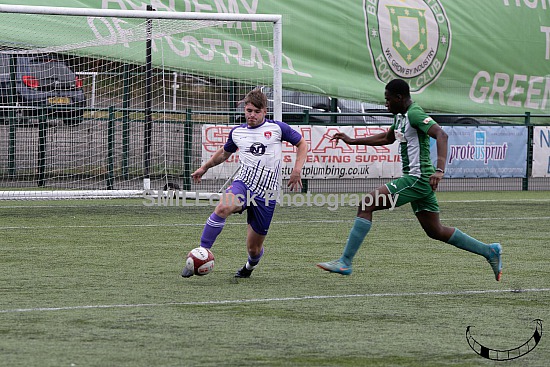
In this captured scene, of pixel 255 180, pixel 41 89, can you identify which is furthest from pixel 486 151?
pixel 255 180

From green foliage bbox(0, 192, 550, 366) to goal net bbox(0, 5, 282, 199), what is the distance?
358 cm

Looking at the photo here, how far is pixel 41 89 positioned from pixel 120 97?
1.40 m

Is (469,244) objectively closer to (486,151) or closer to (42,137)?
(42,137)

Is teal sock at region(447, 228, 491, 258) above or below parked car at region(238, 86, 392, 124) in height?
below

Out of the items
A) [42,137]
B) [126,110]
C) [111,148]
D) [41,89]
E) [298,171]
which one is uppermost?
[41,89]

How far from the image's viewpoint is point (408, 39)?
2205 cm

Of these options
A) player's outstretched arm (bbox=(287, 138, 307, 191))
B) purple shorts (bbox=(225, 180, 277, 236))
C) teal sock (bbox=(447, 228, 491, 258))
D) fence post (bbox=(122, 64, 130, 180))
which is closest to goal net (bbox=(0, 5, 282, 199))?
fence post (bbox=(122, 64, 130, 180))

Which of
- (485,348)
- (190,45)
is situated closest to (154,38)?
(190,45)

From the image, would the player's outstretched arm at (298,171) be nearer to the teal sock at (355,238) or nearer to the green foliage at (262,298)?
the teal sock at (355,238)

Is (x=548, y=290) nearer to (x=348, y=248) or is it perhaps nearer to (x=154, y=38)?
(x=348, y=248)

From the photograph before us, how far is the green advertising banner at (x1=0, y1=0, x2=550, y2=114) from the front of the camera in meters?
19.1

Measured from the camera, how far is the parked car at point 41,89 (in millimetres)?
17672

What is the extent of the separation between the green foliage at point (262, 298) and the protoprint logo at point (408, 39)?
7.85 metres
